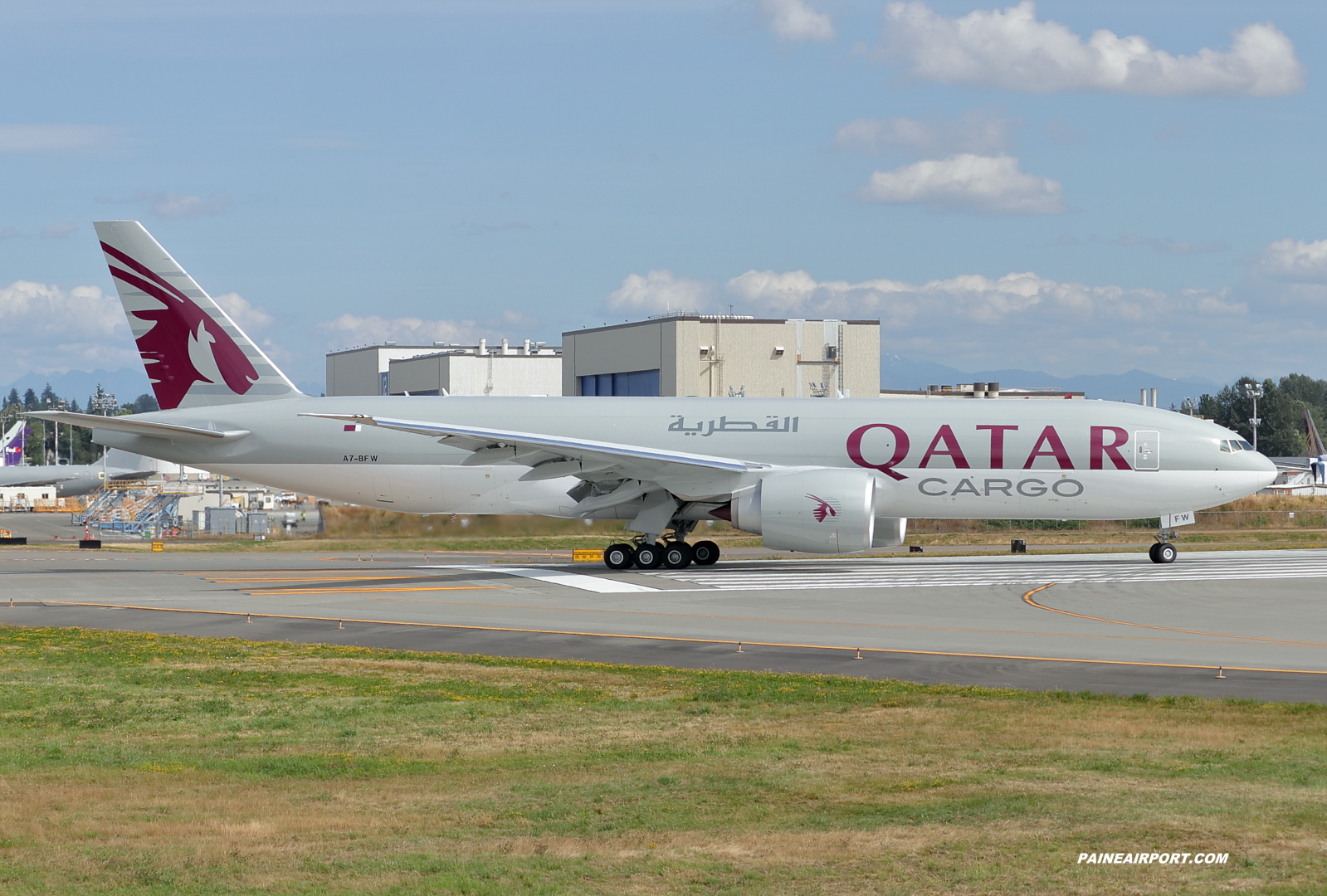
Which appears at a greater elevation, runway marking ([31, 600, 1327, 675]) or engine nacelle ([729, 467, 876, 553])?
engine nacelle ([729, 467, 876, 553])

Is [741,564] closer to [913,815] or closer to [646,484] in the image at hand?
[646,484]

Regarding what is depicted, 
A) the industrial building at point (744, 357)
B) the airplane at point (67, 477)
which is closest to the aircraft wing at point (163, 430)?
the industrial building at point (744, 357)

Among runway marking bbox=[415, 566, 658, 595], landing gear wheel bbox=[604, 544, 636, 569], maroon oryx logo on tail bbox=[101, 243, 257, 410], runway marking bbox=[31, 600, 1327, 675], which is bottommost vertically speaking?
runway marking bbox=[31, 600, 1327, 675]

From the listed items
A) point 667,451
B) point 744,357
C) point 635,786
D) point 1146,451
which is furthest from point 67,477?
point 635,786

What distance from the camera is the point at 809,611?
25078 millimetres

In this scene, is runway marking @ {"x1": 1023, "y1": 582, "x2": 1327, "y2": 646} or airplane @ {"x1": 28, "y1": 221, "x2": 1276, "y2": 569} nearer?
runway marking @ {"x1": 1023, "y1": 582, "x2": 1327, "y2": 646}

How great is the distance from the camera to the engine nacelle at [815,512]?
1229 inches

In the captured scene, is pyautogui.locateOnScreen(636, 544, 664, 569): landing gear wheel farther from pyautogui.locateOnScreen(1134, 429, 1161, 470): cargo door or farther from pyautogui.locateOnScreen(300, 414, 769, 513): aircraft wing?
pyautogui.locateOnScreen(1134, 429, 1161, 470): cargo door

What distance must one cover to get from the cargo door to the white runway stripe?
110 inches

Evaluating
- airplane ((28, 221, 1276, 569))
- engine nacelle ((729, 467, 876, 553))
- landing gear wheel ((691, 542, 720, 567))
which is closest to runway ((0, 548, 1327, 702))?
landing gear wheel ((691, 542, 720, 567))

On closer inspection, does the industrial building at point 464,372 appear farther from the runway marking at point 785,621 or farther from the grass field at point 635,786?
the grass field at point 635,786

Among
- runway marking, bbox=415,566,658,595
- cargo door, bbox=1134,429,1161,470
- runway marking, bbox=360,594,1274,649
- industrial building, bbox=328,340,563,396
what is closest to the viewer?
runway marking, bbox=360,594,1274,649

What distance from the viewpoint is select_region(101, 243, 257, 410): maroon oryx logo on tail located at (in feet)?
117

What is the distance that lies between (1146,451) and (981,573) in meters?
5.73
